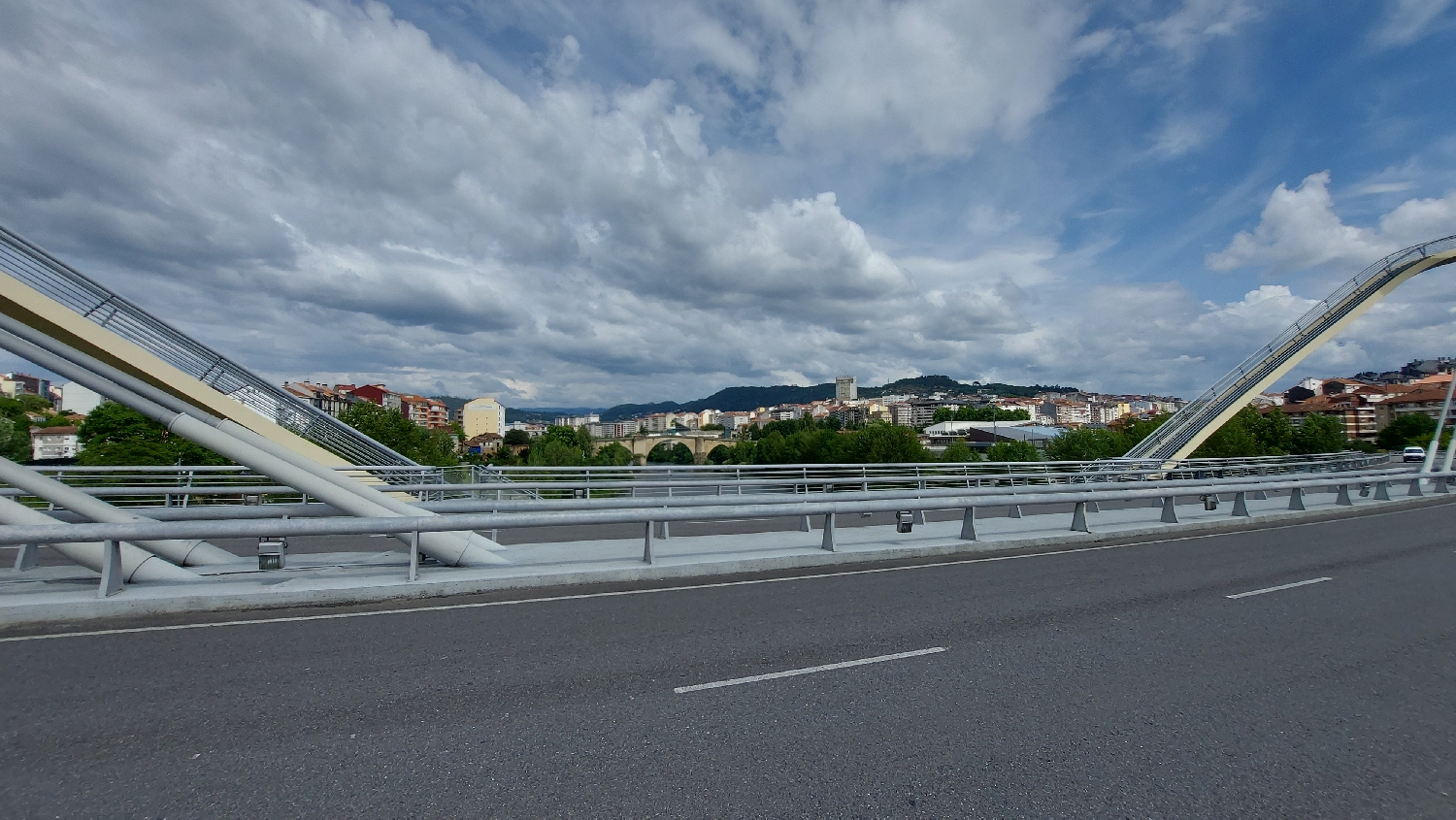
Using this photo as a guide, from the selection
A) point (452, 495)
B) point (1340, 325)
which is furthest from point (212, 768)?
point (1340, 325)

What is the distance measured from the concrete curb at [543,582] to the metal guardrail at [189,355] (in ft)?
41.1

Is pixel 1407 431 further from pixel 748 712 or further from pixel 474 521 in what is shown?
pixel 748 712

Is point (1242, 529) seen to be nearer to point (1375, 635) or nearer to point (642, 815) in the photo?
point (1375, 635)

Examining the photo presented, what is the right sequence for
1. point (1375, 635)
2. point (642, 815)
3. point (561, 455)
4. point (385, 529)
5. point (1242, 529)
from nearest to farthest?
point (642, 815) < point (1375, 635) < point (385, 529) < point (1242, 529) < point (561, 455)

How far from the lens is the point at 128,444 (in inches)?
1657

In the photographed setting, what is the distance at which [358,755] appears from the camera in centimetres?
373

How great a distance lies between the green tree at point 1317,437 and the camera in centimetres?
6819

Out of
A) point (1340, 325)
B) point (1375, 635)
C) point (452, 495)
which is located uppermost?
point (1340, 325)

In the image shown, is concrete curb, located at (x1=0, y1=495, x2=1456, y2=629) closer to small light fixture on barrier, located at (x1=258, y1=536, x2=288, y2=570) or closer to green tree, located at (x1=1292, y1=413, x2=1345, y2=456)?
small light fixture on barrier, located at (x1=258, y1=536, x2=288, y2=570)

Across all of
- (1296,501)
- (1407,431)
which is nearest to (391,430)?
(1296,501)

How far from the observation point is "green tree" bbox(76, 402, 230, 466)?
41156 millimetres

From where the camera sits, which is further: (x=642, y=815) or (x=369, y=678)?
(x=369, y=678)

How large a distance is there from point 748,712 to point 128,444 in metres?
53.0

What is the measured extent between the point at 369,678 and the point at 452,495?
15.5 m
